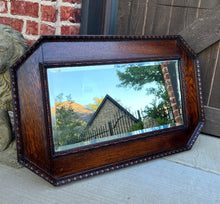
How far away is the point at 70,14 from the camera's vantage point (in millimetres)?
2014

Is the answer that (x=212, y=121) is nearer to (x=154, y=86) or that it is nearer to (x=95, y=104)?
(x=154, y=86)

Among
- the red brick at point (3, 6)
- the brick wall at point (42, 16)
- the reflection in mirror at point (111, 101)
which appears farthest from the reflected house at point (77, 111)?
the red brick at point (3, 6)

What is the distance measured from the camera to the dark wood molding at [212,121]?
6.73 ft

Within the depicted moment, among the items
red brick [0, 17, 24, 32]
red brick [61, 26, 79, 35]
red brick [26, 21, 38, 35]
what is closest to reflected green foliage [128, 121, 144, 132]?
red brick [61, 26, 79, 35]

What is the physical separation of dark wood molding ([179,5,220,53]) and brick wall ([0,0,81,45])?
2.72 feet

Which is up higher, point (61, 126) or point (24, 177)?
point (61, 126)

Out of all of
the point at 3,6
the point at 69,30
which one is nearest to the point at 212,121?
the point at 69,30

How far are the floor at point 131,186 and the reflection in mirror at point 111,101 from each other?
7.9 inches

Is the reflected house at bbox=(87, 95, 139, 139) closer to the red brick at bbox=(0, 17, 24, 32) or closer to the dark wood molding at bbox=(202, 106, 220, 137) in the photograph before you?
the dark wood molding at bbox=(202, 106, 220, 137)

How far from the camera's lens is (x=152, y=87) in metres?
1.68

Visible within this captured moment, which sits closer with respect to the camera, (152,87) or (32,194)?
(32,194)

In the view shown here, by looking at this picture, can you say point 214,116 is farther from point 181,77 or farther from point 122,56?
point 122,56

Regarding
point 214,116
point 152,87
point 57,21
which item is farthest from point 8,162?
point 214,116

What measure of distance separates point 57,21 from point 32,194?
126cm
